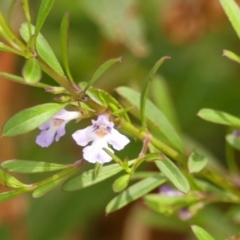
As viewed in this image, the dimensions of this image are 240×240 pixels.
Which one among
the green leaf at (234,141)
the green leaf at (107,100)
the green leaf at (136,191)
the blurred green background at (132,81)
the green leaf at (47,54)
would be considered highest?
the green leaf at (47,54)

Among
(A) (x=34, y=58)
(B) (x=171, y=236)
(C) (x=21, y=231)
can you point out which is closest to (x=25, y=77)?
(A) (x=34, y=58)

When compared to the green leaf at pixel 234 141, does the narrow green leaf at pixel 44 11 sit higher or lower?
higher

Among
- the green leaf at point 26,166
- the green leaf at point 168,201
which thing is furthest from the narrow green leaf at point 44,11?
the green leaf at point 168,201

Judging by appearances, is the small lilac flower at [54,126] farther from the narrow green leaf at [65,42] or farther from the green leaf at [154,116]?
the green leaf at [154,116]

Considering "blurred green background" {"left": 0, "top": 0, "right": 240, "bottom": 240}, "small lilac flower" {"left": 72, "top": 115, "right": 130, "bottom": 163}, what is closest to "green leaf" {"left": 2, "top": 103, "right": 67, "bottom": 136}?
"small lilac flower" {"left": 72, "top": 115, "right": 130, "bottom": 163}

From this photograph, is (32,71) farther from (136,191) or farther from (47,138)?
(136,191)

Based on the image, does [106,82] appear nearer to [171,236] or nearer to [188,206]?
[171,236]
